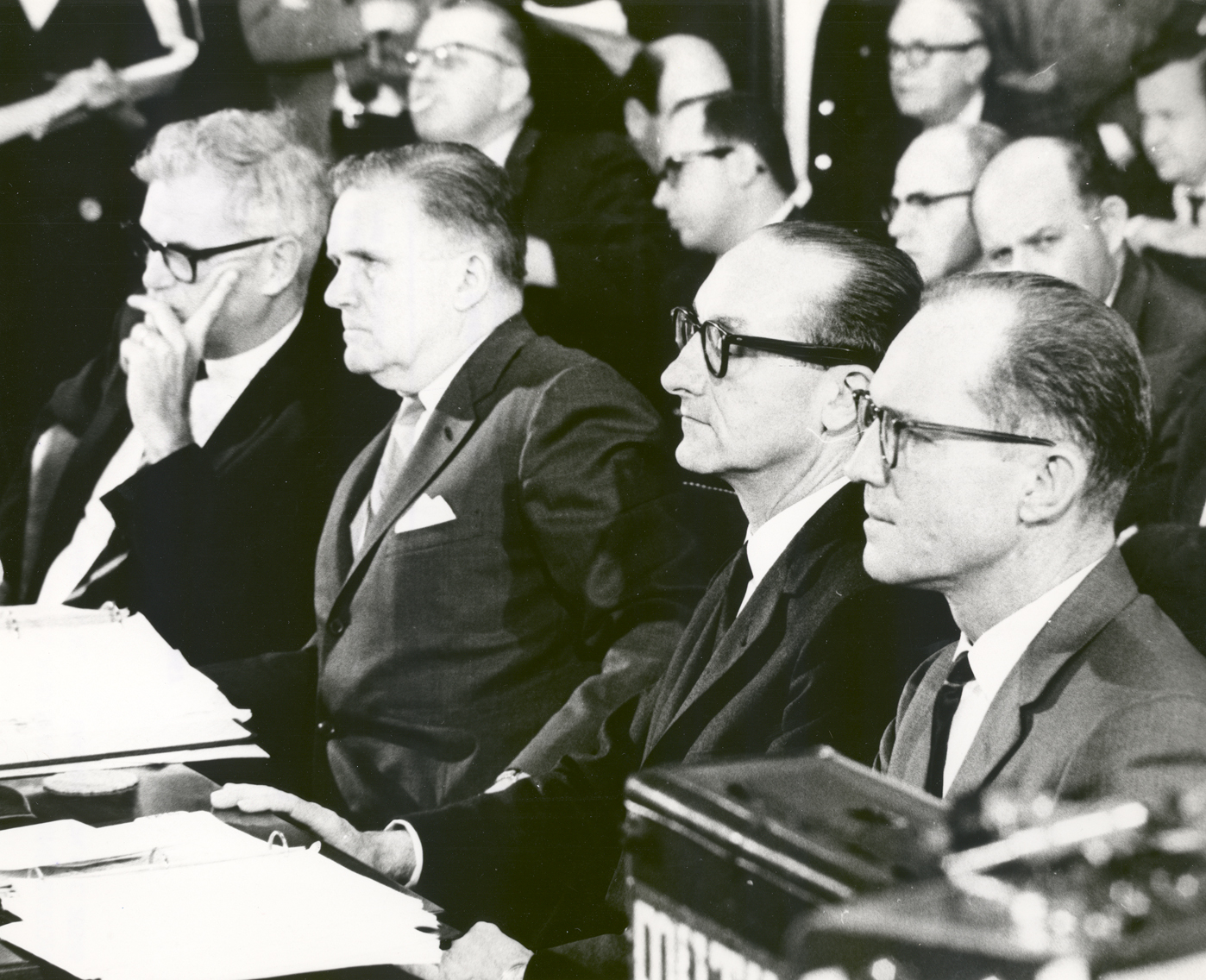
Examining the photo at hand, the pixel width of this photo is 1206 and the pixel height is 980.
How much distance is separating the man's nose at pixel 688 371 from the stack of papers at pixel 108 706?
4.46ft

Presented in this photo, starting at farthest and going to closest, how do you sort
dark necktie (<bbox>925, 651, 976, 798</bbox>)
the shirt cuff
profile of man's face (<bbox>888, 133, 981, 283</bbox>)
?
the shirt cuff → profile of man's face (<bbox>888, 133, 981, 283</bbox>) → dark necktie (<bbox>925, 651, 976, 798</bbox>)

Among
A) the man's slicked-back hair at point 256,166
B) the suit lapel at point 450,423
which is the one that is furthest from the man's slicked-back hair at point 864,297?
the man's slicked-back hair at point 256,166

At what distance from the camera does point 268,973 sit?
295 centimetres

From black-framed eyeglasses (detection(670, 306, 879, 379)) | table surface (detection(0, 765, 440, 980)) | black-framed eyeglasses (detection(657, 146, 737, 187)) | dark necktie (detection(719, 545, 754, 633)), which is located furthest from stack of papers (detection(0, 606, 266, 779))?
black-framed eyeglasses (detection(657, 146, 737, 187))

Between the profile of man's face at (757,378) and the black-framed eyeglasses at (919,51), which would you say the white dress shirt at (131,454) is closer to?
the profile of man's face at (757,378)

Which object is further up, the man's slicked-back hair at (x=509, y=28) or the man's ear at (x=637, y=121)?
the man's slicked-back hair at (x=509, y=28)

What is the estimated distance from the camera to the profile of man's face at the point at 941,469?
249 centimetres

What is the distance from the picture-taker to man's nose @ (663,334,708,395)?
2939 mm

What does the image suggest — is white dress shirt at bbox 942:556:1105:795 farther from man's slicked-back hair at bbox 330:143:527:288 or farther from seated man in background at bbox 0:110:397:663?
seated man in background at bbox 0:110:397:663

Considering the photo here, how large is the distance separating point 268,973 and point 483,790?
62 centimetres

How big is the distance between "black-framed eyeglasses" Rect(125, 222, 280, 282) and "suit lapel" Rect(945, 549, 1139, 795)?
216 cm

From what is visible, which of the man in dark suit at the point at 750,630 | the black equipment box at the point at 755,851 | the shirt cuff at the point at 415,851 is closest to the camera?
the black equipment box at the point at 755,851

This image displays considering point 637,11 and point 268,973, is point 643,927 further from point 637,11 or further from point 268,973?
point 637,11

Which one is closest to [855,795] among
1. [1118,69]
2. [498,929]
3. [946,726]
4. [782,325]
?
[946,726]
